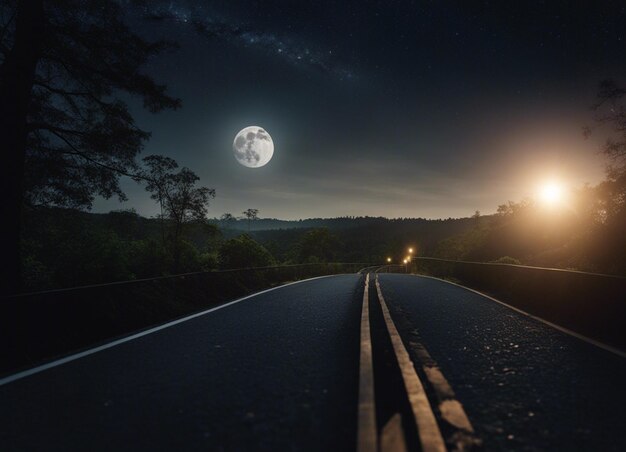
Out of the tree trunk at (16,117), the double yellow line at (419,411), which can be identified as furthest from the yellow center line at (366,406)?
the tree trunk at (16,117)

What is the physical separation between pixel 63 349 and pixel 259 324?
2690 mm

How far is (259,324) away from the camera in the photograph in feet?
20.1

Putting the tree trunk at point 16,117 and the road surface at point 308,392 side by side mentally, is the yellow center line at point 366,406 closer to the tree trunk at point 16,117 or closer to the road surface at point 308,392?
the road surface at point 308,392

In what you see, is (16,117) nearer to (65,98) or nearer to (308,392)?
(65,98)

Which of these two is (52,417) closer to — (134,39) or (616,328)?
(616,328)

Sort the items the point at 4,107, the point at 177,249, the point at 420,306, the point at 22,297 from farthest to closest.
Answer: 1. the point at 177,249
2. the point at 420,306
3. the point at 4,107
4. the point at 22,297

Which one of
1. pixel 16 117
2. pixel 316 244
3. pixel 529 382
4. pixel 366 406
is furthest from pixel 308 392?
pixel 316 244

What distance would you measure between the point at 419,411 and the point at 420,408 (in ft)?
0.18

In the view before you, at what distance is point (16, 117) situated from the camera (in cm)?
782

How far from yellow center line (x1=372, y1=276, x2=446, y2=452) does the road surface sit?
0.04m

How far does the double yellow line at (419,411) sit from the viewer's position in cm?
208

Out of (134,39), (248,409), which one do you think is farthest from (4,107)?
(248,409)

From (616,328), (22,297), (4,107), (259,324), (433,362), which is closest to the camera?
(433,362)

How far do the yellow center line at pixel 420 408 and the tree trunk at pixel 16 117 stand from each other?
7.62m
